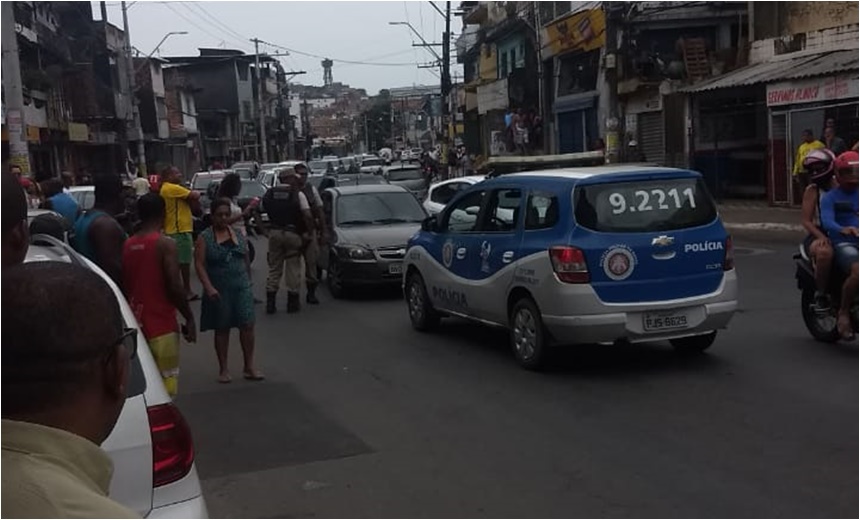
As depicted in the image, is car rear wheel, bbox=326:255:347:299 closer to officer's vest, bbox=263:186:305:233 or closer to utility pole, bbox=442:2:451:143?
officer's vest, bbox=263:186:305:233

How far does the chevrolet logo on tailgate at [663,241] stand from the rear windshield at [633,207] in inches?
3.4

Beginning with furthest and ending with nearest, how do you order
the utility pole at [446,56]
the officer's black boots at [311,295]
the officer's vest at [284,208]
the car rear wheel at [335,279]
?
the utility pole at [446,56], the car rear wheel at [335,279], the officer's black boots at [311,295], the officer's vest at [284,208]

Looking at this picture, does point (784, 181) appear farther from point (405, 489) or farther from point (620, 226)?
point (405, 489)

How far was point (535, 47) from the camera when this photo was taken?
44688mm

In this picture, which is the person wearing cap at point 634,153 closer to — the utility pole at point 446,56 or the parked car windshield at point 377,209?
the utility pole at point 446,56

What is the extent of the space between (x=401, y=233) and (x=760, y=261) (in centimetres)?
555

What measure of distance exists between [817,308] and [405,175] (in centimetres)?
2177

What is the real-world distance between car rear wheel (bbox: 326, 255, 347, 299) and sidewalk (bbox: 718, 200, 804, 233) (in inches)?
362

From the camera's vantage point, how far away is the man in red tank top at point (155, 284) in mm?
6930

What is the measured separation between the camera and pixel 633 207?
8.54m

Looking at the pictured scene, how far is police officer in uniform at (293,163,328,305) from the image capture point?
1352cm

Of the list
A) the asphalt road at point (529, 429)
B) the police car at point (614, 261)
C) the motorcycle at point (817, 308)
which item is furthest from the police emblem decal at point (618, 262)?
the motorcycle at point (817, 308)

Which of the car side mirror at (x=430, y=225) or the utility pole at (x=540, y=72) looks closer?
the car side mirror at (x=430, y=225)

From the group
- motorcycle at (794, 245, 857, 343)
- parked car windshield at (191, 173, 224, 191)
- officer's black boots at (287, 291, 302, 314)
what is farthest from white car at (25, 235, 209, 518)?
parked car windshield at (191, 173, 224, 191)
